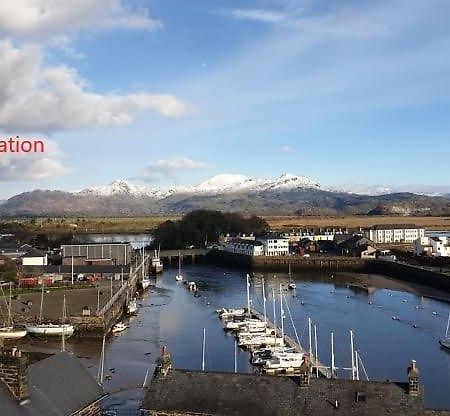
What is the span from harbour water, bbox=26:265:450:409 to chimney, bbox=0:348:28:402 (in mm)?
11798

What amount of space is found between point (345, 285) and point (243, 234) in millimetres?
48743

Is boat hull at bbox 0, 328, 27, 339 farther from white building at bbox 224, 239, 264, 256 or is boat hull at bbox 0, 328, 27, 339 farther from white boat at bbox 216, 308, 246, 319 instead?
white building at bbox 224, 239, 264, 256

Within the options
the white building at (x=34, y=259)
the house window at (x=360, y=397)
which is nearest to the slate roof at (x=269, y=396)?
the house window at (x=360, y=397)

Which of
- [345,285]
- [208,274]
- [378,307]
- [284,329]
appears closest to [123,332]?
[284,329]

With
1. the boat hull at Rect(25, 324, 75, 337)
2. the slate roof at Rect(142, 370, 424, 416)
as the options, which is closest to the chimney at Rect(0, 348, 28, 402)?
the slate roof at Rect(142, 370, 424, 416)

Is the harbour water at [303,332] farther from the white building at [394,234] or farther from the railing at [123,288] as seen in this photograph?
the white building at [394,234]

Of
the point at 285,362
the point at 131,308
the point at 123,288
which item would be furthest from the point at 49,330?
the point at 123,288

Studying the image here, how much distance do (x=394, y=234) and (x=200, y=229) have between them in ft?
112

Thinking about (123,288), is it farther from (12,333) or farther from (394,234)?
(394,234)

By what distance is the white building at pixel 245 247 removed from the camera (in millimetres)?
89750

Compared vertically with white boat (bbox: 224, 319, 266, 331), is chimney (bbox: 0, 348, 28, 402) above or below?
above

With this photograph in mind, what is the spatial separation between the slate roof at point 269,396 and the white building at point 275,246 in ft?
243

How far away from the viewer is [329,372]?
29.9 m

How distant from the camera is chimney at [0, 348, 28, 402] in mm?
13875
